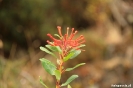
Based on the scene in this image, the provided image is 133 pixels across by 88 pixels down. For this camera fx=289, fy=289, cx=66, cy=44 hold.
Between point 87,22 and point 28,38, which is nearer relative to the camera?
point 28,38

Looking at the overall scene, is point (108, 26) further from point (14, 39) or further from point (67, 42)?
point (67, 42)

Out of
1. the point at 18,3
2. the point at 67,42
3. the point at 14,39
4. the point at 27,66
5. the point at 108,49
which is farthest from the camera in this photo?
the point at 108,49

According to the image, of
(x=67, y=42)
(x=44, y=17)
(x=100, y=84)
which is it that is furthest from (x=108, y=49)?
(x=67, y=42)

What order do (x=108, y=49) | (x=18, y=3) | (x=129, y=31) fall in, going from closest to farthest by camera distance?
(x=18, y=3) → (x=108, y=49) → (x=129, y=31)

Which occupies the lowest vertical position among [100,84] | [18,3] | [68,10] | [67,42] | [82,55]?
[67,42]

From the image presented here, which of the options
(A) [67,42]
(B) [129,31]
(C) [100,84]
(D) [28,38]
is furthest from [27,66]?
(A) [67,42]

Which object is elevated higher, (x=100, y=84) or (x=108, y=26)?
(x=108, y=26)
